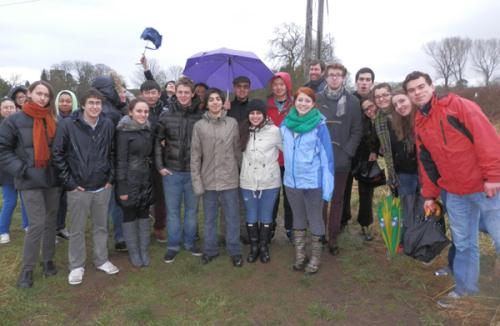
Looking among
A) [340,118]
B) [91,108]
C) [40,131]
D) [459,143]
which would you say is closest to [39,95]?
[40,131]

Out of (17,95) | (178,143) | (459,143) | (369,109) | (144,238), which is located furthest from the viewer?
(17,95)

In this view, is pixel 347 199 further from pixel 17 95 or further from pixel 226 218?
pixel 17 95

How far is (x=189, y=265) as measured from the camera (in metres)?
4.36

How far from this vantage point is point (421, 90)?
3.26 m

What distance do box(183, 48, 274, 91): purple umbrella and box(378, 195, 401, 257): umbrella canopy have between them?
217cm

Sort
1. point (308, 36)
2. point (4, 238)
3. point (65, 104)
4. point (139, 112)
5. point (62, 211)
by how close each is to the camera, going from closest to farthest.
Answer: point (139, 112) → point (65, 104) → point (62, 211) → point (4, 238) → point (308, 36)

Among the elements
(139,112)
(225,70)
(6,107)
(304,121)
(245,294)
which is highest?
(225,70)

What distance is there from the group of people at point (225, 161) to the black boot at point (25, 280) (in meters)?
0.01

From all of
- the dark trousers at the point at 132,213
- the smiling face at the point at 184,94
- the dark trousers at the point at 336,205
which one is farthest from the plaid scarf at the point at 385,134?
the dark trousers at the point at 132,213

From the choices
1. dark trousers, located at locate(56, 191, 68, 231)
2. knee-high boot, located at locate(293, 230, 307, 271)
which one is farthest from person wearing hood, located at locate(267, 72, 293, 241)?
dark trousers, located at locate(56, 191, 68, 231)

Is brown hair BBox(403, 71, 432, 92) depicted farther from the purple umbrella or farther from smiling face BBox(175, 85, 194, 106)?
smiling face BBox(175, 85, 194, 106)

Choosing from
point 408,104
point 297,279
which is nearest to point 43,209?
point 297,279

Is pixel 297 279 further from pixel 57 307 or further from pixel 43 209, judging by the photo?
pixel 43 209

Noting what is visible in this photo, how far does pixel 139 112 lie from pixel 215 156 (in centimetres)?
98
